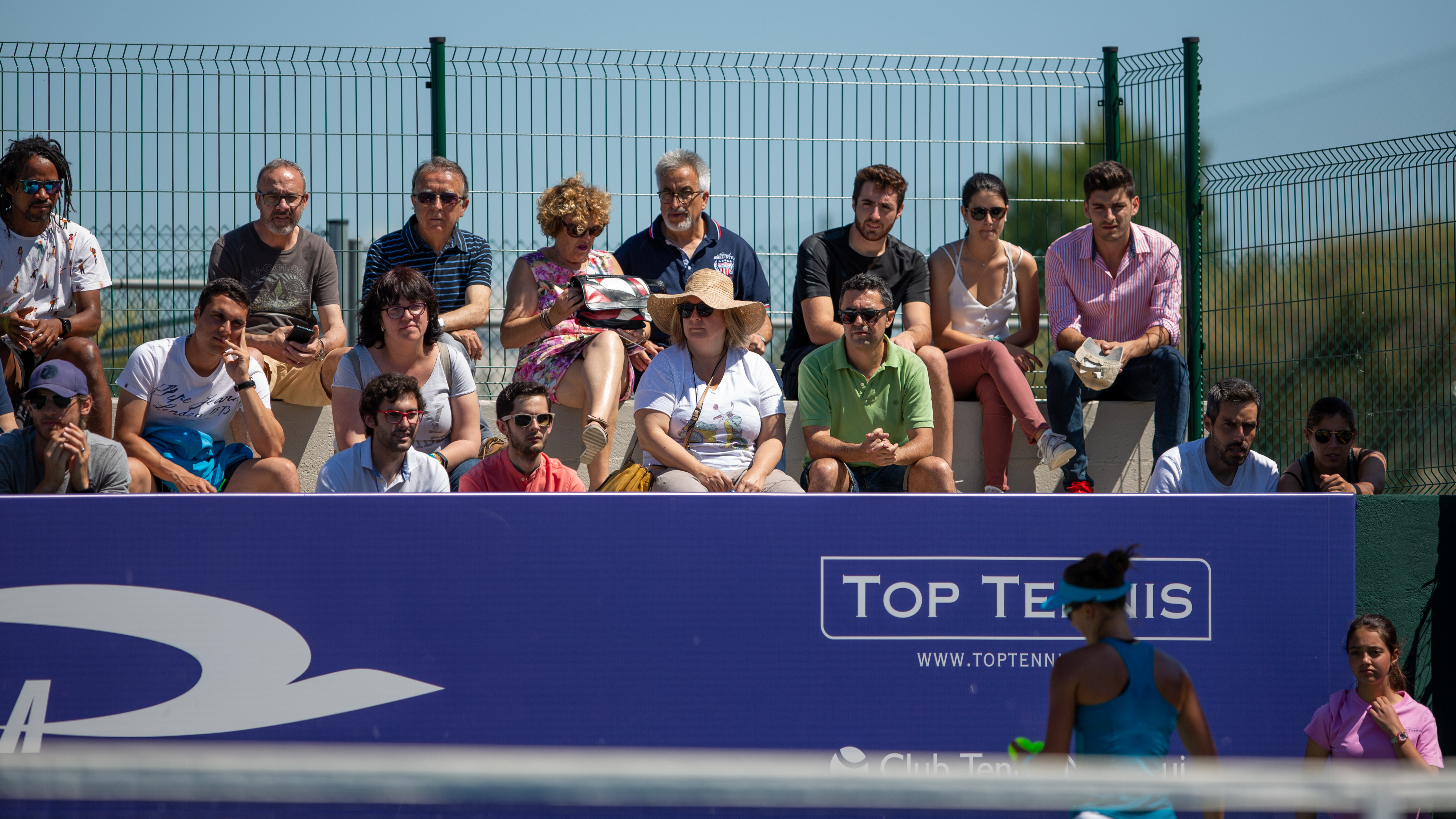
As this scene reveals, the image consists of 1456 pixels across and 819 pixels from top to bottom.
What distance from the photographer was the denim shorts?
5.38 meters

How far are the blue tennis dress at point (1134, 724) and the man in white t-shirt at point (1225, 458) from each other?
1916 millimetres

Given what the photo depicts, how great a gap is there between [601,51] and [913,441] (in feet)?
9.06

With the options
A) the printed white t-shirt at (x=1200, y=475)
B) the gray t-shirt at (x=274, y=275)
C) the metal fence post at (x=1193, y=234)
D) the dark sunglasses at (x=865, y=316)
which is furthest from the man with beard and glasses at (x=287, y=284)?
the metal fence post at (x=1193, y=234)

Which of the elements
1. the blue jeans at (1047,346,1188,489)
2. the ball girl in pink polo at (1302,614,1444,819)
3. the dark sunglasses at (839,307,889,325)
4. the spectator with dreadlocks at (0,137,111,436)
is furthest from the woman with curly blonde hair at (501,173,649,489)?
the ball girl in pink polo at (1302,614,1444,819)

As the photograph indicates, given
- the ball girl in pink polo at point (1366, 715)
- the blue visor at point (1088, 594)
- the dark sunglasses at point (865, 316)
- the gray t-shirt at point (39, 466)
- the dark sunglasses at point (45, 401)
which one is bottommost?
the ball girl in pink polo at point (1366, 715)

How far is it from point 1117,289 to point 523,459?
304 centimetres

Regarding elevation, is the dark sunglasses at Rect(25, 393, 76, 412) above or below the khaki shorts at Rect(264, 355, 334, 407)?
below

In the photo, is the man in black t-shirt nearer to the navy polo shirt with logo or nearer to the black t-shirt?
the black t-shirt

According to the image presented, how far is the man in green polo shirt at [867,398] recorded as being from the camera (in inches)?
208

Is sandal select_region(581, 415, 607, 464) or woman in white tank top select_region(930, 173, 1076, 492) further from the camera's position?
woman in white tank top select_region(930, 173, 1076, 492)

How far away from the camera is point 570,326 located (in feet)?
19.2

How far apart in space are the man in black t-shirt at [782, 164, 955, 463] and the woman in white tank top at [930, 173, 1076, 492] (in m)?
0.12

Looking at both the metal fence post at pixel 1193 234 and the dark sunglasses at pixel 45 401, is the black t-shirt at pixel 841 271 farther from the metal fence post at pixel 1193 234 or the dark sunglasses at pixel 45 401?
the dark sunglasses at pixel 45 401

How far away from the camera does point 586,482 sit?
5867 millimetres
